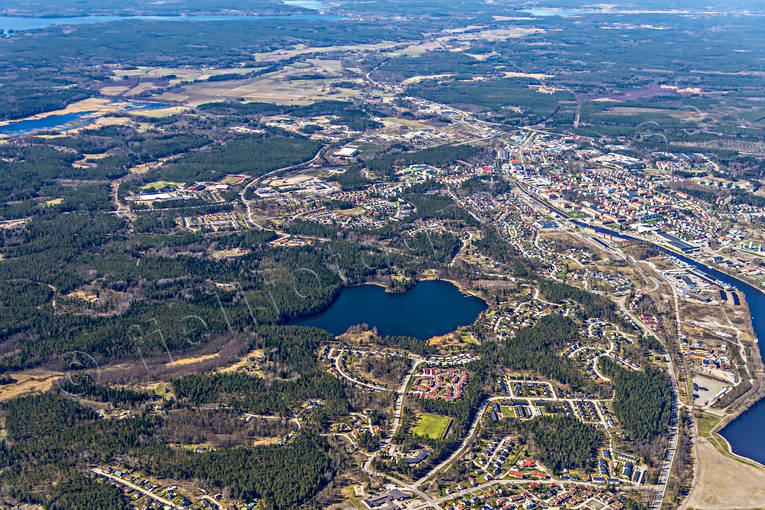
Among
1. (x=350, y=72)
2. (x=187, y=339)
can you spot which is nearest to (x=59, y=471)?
(x=187, y=339)

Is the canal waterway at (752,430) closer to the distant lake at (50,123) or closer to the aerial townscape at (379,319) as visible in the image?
the aerial townscape at (379,319)

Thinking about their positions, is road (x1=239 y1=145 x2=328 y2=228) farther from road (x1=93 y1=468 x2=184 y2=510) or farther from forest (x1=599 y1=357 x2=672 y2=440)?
forest (x1=599 y1=357 x2=672 y2=440)

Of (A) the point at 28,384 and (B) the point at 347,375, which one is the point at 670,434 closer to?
(B) the point at 347,375

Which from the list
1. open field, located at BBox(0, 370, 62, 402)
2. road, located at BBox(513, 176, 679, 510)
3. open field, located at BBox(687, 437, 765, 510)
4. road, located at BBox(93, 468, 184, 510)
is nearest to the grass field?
road, located at BBox(513, 176, 679, 510)

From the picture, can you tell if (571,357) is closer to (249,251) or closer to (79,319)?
(249,251)

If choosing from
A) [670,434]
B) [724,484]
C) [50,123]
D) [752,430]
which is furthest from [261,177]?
[724,484]

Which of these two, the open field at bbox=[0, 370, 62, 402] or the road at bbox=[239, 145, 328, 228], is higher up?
the open field at bbox=[0, 370, 62, 402]
